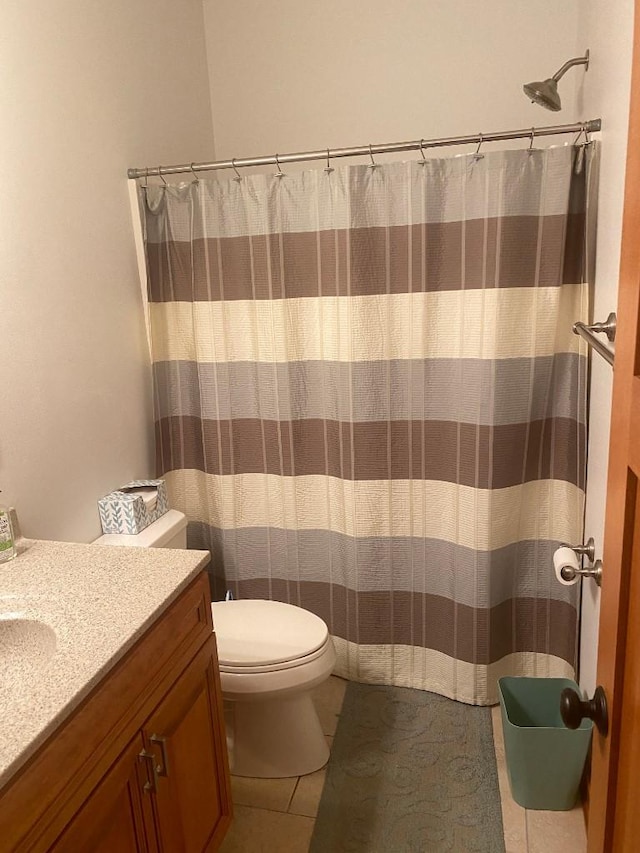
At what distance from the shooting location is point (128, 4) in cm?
203

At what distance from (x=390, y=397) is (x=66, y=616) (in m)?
1.16

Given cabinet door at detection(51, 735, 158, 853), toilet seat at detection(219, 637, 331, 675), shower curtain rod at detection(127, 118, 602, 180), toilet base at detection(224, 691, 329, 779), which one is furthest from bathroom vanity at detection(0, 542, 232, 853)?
shower curtain rod at detection(127, 118, 602, 180)

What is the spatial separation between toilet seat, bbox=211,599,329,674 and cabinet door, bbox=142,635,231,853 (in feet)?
0.80

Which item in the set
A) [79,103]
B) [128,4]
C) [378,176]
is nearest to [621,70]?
[378,176]

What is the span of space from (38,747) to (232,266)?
4.97 ft

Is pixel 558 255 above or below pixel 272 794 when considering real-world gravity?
above

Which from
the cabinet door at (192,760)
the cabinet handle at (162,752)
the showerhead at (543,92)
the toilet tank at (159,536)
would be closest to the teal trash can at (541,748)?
the cabinet door at (192,760)

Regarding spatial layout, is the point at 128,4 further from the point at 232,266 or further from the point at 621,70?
the point at 621,70

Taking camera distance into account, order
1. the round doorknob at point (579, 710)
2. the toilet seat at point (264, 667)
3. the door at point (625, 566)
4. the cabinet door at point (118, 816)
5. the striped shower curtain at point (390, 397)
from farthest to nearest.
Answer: the striped shower curtain at point (390, 397) < the toilet seat at point (264, 667) < the cabinet door at point (118, 816) < the round doorknob at point (579, 710) < the door at point (625, 566)

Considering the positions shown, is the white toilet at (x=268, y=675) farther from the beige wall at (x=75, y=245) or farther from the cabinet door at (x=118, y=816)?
the cabinet door at (x=118, y=816)

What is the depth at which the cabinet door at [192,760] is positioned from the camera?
47.5 inches

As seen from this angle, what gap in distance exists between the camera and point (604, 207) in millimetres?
1584

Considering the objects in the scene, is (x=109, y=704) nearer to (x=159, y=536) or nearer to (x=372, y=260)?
(x=159, y=536)

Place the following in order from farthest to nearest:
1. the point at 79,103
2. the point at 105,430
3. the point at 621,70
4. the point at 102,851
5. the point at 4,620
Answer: the point at 105,430, the point at 79,103, the point at 621,70, the point at 4,620, the point at 102,851
